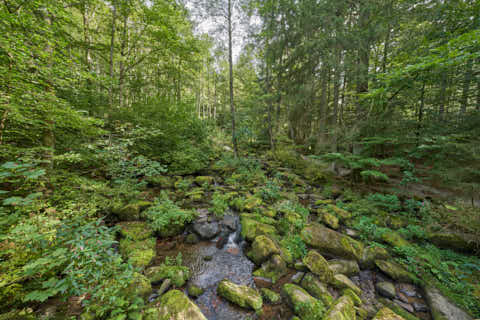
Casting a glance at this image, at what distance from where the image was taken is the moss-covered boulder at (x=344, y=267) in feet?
10.8

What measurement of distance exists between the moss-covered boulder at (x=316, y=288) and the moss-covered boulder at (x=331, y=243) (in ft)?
2.96

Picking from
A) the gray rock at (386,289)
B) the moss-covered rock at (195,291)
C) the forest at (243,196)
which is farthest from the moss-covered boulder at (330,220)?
the moss-covered rock at (195,291)

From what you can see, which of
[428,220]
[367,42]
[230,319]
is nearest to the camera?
[230,319]

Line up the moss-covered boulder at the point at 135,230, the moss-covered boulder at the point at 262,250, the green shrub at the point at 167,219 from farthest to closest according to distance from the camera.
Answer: the green shrub at the point at 167,219, the moss-covered boulder at the point at 135,230, the moss-covered boulder at the point at 262,250

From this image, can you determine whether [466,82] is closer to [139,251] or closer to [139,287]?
[139,287]

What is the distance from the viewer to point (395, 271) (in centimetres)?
335

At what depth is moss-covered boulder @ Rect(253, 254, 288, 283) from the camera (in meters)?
3.17

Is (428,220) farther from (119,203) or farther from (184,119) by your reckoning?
(184,119)

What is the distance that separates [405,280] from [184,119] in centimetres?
958

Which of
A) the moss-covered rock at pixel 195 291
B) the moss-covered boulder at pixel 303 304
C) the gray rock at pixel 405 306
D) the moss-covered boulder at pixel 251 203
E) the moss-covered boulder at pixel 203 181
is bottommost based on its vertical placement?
the gray rock at pixel 405 306

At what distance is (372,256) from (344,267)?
37.5 inches

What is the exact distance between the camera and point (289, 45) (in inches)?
397

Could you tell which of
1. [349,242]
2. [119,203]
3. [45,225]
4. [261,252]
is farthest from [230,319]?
[119,203]

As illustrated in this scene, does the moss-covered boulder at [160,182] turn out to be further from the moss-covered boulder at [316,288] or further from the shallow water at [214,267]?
the moss-covered boulder at [316,288]
